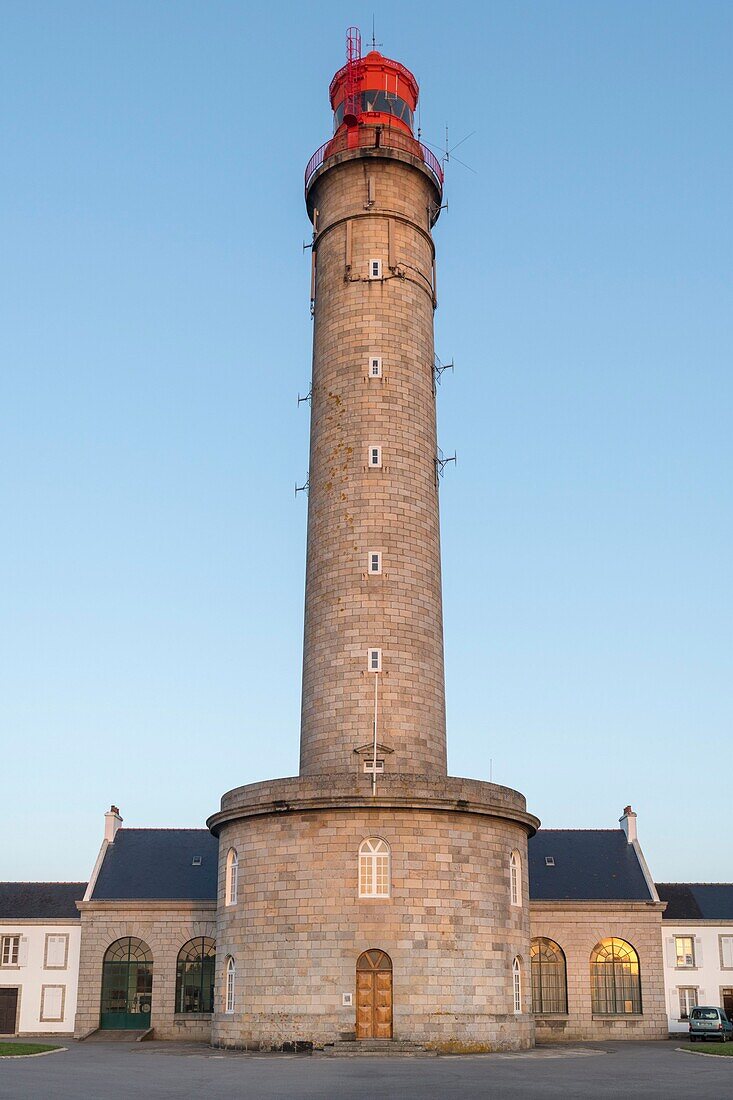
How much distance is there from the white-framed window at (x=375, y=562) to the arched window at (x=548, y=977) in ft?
50.6

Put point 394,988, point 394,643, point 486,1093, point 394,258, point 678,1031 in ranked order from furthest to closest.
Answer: point 678,1031 < point 394,258 < point 394,643 < point 394,988 < point 486,1093

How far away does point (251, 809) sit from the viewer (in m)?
29.0

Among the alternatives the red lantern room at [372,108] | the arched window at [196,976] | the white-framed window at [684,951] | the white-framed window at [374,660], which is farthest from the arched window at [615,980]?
the red lantern room at [372,108]

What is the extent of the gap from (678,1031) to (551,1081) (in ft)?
74.3

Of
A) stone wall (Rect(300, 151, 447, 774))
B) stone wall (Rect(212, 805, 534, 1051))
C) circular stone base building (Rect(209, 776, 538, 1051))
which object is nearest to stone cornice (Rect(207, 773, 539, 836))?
circular stone base building (Rect(209, 776, 538, 1051))

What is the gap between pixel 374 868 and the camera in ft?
90.4

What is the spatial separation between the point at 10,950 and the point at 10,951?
41 millimetres

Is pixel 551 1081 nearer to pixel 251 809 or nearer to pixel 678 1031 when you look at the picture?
pixel 251 809

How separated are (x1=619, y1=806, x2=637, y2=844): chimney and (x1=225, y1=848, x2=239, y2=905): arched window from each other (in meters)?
19.7

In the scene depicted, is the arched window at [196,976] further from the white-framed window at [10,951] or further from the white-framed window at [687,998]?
the white-framed window at [687,998]

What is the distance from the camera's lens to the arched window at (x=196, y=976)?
37.7 metres

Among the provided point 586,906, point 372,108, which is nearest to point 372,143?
point 372,108

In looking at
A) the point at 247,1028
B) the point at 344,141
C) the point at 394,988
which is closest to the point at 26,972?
the point at 247,1028

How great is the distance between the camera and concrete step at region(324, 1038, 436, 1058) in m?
25.6
